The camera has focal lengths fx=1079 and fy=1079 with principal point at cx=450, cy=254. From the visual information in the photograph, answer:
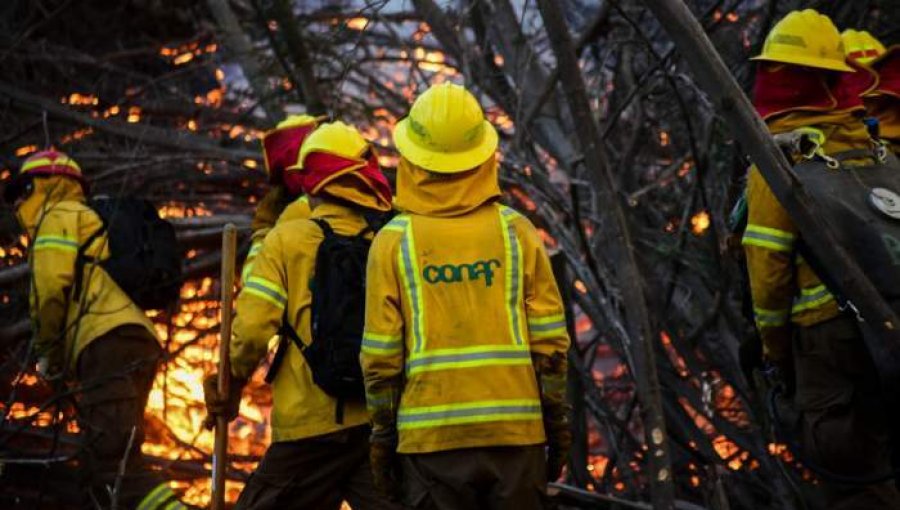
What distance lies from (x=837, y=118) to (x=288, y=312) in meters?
2.10

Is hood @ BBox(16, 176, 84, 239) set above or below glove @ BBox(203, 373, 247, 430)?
above

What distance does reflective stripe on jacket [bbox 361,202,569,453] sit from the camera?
10.9 ft

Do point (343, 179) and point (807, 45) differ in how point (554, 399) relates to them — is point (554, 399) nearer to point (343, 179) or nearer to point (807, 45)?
point (343, 179)

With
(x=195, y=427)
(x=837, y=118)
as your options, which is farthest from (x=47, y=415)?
(x=837, y=118)

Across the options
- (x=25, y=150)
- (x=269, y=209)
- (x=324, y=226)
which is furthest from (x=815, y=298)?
(x=25, y=150)

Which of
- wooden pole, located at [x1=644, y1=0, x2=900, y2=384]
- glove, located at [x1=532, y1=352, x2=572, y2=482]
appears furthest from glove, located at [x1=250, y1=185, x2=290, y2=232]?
wooden pole, located at [x1=644, y1=0, x2=900, y2=384]

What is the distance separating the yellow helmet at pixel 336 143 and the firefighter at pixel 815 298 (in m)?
1.58

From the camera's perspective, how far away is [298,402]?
4051mm

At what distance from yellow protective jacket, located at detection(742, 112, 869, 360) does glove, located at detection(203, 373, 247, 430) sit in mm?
2043

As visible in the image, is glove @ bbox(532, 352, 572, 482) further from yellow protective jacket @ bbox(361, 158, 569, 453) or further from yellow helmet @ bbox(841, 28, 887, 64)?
yellow helmet @ bbox(841, 28, 887, 64)

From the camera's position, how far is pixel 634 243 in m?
7.37

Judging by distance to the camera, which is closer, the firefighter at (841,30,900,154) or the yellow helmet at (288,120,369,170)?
the yellow helmet at (288,120,369,170)

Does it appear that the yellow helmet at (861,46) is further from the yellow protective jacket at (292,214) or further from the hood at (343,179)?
the yellow protective jacket at (292,214)

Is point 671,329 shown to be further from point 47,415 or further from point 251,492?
point 47,415
